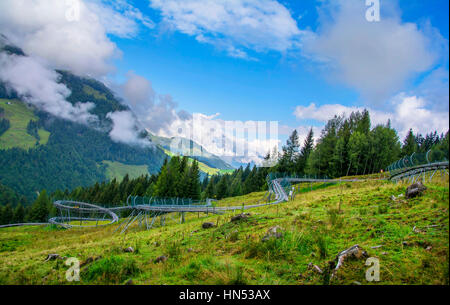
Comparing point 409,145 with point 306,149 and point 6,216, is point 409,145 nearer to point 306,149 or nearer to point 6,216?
point 306,149

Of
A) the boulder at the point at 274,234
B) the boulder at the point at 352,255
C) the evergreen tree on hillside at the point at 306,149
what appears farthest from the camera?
the evergreen tree on hillside at the point at 306,149

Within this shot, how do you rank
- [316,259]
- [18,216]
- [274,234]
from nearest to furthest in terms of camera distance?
[316,259], [274,234], [18,216]

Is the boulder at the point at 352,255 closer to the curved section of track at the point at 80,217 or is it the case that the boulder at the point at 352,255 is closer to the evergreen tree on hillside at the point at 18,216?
the curved section of track at the point at 80,217

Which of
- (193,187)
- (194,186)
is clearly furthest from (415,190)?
(194,186)

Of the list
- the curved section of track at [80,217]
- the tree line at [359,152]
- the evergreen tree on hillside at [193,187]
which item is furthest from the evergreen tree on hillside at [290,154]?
the curved section of track at [80,217]

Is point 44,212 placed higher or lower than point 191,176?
lower

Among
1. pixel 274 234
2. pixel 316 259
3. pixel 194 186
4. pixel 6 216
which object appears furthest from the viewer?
pixel 6 216

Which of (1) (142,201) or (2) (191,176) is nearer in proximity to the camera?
(1) (142,201)

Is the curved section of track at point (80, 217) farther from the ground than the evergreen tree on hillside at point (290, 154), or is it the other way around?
the evergreen tree on hillside at point (290, 154)

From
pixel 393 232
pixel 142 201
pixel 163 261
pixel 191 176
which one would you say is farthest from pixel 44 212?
pixel 393 232

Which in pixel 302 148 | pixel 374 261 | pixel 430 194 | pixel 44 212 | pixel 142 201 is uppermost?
pixel 302 148
